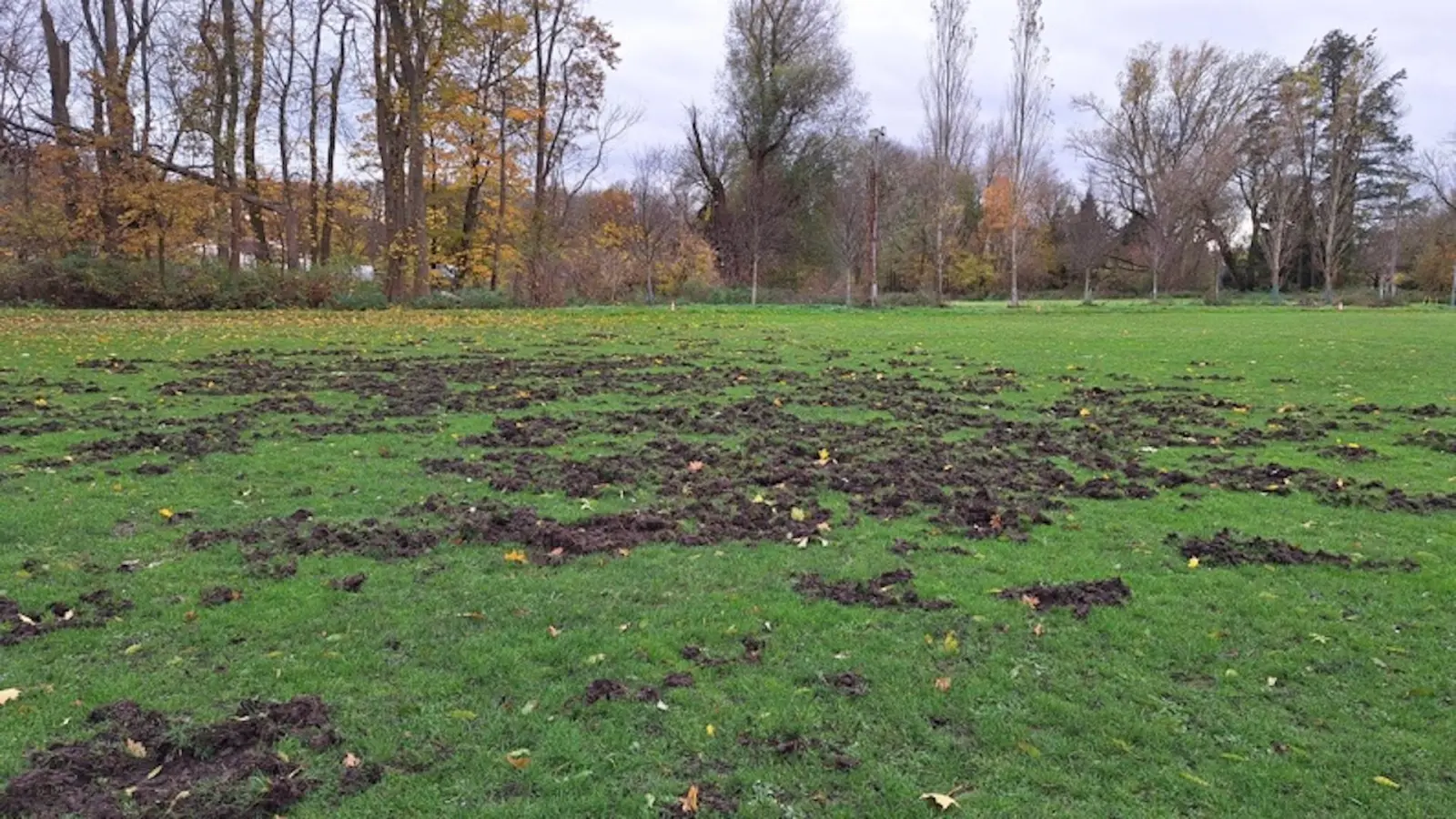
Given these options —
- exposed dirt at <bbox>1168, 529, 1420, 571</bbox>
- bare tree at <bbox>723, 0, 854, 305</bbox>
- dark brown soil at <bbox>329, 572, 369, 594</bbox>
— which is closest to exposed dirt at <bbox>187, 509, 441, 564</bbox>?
dark brown soil at <bbox>329, 572, 369, 594</bbox>

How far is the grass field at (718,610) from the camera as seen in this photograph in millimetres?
3109

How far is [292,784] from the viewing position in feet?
9.74

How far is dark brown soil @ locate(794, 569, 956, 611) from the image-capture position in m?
4.67

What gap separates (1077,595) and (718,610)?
198cm

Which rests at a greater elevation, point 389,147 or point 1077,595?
point 389,147

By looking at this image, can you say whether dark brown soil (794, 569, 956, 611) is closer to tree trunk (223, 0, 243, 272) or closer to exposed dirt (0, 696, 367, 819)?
exposed dirt (0, 696, 367, 819)

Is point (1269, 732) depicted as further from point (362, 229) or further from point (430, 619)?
point (362, 229)

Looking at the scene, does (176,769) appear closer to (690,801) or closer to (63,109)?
(690,801)

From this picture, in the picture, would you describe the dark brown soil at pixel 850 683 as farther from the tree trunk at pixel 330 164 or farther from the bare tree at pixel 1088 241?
the bare tree at pixel 1088 241

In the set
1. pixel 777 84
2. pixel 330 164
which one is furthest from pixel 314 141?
pixel 777 84

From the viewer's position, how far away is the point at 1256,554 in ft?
17.9

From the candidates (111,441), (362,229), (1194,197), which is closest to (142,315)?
(111,441)

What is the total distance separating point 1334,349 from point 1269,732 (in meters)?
18.3

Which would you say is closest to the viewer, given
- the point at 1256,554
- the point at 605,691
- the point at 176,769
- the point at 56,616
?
the point at 176,769
